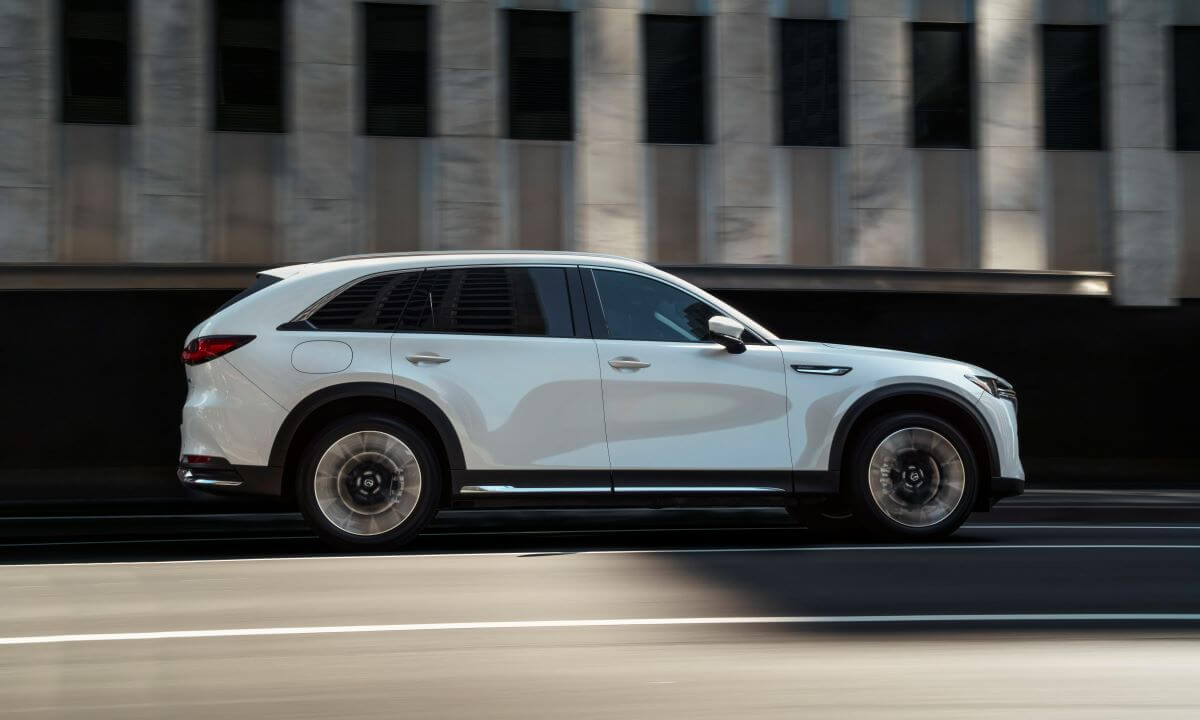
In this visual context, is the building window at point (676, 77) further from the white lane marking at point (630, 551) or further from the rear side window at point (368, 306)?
the white lane marking at point (630, 551)

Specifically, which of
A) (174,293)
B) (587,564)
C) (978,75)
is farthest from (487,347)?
(978,75)

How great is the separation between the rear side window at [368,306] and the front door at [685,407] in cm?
115

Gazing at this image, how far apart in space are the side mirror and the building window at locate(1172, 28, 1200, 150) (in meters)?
11.6

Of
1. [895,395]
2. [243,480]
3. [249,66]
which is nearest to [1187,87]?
[249,66]

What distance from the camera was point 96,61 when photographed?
1678cm

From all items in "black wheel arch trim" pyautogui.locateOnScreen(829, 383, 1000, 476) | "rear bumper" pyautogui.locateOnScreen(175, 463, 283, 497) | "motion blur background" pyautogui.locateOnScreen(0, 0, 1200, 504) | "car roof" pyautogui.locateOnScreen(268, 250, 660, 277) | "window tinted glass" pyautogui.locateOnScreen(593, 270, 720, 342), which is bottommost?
"rear bumper" pyautogui.locateOnScreen(175, 463, 283, 497)

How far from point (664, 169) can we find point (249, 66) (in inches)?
194

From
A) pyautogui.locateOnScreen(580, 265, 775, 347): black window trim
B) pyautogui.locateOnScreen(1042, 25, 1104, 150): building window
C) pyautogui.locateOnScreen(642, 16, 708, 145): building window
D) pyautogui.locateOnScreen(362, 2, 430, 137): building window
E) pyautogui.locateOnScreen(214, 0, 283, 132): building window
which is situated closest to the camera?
pyautogui.locateOnScreen(580, 265, 775, 347): black window trim

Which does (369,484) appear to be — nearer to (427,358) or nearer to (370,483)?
(370,483)

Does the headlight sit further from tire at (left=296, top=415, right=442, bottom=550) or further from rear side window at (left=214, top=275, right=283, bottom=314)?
rear side window at (left=214, top=275, right=283, bottom=314)

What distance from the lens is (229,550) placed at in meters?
9.33

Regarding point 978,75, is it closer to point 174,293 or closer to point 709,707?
point 174,293

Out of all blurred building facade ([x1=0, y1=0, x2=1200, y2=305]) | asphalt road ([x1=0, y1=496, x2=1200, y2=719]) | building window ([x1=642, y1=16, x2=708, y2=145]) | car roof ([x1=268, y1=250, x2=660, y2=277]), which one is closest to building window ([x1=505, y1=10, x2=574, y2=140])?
blurred building facade ([x1=0, y1=0, x2=1200, y2=305])

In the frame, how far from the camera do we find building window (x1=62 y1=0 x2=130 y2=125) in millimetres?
16719
